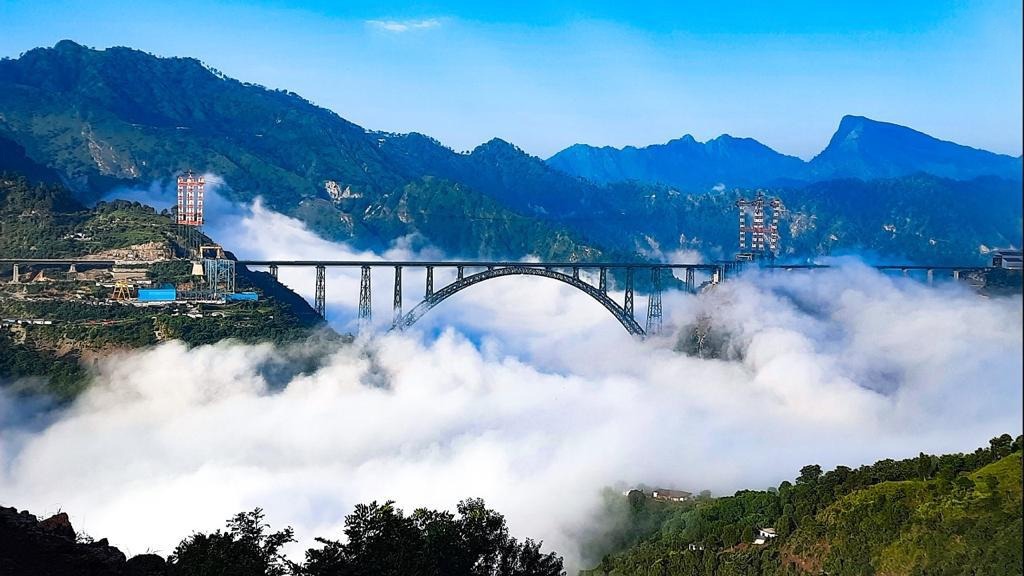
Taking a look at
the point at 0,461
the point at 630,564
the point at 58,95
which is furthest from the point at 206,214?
the point at 630,564

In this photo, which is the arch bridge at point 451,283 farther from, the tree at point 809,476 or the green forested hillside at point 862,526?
the green forested hillside at point 862,526

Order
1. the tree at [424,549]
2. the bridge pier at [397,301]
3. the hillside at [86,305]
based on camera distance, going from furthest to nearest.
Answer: the bridge pier at [397,301]
the hillside at [86,305]
the tree at [424,549]

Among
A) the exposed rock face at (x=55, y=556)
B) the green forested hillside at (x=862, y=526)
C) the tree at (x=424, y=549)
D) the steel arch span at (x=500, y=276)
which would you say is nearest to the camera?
the exposed rock face at (x=55, y=556)

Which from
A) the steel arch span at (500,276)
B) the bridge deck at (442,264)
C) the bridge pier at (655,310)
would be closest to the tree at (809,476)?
the steel arch span at (500,276)

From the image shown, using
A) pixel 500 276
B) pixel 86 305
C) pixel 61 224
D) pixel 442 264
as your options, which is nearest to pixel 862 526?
Answer: pixel 86 305

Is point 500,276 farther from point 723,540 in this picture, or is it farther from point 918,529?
point 918,529
